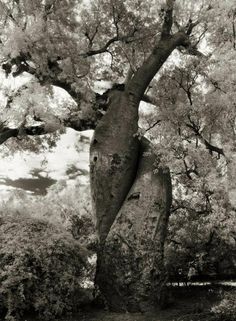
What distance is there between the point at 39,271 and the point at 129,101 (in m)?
4.80

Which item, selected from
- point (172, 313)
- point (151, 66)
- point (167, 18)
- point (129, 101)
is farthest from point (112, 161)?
point (167, 18)

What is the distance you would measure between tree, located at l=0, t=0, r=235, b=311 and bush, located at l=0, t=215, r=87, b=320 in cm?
75

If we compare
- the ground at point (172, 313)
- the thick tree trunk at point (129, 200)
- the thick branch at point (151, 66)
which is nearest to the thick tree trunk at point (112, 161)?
the thick tree trunk at point (129, 200)

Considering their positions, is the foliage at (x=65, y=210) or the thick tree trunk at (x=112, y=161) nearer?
the thick tree trunk at (x=112, y=161)

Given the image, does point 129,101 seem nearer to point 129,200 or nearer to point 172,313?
point 129,200

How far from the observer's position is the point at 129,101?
33.2 feet

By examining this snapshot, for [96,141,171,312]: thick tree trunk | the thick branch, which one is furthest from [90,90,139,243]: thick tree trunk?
the thick branch

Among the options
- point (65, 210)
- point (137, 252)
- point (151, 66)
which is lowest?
point (137, 252)

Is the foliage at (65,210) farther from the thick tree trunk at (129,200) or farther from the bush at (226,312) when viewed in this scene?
the bush at (226,312)

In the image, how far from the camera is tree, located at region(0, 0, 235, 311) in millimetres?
7867

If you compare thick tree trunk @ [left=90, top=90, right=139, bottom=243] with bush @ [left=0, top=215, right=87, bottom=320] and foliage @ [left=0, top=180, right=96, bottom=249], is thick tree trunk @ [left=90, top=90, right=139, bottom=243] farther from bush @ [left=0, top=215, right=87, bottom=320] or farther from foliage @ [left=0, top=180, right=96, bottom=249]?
bush @ [left=0, top=215, right=87, bottom=320]

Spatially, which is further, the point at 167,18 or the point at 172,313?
the point at 167,18

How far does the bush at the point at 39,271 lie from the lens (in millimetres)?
6645

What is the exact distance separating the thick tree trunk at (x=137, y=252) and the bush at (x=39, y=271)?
550 millimetres
